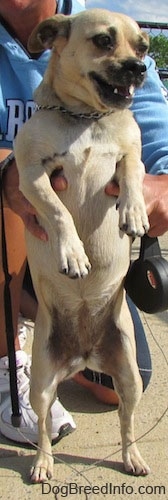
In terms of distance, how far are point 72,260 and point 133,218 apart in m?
0.22

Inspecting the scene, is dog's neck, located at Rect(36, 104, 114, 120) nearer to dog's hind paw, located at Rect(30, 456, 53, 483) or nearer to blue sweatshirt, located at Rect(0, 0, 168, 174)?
blue sweatshirt, located at Rect(0, 0, 168, 174)

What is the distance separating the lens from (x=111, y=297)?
81.8 inches

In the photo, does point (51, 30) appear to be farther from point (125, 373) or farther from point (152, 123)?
point (125, 373)

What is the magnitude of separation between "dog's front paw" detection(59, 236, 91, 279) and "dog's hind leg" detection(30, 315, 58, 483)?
43 centimetres

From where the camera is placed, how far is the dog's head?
1.84 metres

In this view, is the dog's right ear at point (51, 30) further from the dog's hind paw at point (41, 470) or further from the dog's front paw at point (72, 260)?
the dog's hind paw at point (41, 470)

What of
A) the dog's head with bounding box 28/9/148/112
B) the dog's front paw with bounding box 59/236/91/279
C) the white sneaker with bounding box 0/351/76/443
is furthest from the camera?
the white sneaker with bounding box 0/351/76/443

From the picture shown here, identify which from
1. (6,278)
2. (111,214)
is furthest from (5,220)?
(111,214)

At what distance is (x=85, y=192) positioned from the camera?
196 centimetres

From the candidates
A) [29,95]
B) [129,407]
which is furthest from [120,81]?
[129,407]

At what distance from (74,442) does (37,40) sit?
148cm

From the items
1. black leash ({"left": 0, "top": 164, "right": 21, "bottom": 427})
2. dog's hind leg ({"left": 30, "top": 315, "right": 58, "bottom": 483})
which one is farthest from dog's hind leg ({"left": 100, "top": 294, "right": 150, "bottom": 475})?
black leash ({"left": 0, "top": 164, "right": 21, "bottom": 427})

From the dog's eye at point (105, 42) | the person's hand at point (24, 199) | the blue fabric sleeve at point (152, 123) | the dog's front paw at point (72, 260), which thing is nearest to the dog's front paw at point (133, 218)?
the dog's front paw at point (72, 260)

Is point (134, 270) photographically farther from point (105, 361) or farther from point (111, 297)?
point (105, 361)
